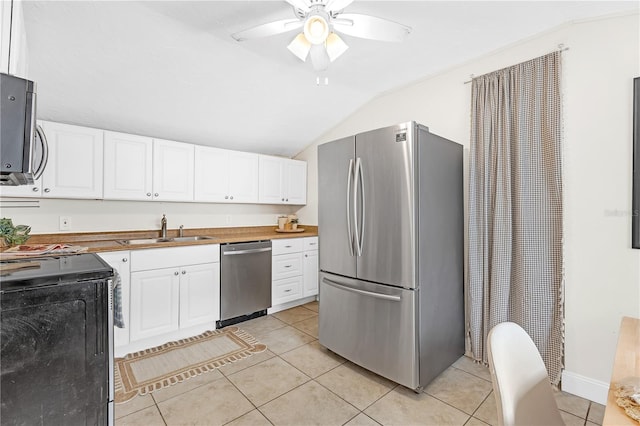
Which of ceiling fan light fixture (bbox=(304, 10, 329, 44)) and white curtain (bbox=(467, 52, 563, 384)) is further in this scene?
white curtain (bbox=(467, 52, 563, 384))

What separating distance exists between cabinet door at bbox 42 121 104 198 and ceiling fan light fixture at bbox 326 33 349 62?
2.22m

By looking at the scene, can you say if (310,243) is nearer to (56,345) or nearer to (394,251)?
(394,251)

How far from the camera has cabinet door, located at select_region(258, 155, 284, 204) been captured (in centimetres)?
394

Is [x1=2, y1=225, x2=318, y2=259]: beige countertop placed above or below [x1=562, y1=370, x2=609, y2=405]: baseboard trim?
above

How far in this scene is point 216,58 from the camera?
98.9 inches

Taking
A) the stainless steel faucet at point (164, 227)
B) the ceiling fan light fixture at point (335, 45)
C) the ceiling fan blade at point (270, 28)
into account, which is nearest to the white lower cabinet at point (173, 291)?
the stainless steel faucet at point (164, 227)

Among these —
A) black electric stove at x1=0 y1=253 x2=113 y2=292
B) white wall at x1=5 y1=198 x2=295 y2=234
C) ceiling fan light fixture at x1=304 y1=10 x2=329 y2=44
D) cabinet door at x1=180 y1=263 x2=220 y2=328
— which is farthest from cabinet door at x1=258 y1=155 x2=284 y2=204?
black electric stove at x1=0 y1=253 x2=113 y2=292

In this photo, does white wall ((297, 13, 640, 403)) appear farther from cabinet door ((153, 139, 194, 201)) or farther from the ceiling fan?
cabinet door ((153, 139, 194, 201))

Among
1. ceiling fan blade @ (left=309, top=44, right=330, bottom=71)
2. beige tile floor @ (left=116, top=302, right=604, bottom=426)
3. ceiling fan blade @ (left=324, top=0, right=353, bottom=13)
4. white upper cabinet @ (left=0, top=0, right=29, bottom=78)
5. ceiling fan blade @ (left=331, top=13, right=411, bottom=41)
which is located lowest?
beige tile floor @ (left=116, top=302, right=604, bottom=426)

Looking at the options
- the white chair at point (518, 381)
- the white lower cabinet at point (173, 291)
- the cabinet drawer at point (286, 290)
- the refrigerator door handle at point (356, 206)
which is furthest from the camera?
the cabinet drawer at point (286, 290)

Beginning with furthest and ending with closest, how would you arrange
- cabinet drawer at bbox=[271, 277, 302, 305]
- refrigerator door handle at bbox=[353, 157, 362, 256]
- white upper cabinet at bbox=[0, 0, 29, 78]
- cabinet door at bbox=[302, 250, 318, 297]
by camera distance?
cabinet door at bbox=[302, 250, 318, 297] → cabinet drawer at bbox=[271, 277, 302, 305] → refrigerator door handle at bbox=[353, 157, 362, 256] → white upper cabinet at bbox=[0, 0, 29, 78]

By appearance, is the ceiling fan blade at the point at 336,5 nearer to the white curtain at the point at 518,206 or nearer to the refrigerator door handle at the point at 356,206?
the refrigerator door handle at the point at 356,206

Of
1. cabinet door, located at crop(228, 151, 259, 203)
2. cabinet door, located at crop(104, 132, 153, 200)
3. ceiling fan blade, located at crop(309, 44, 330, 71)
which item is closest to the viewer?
ceiling fan blade, located at crop(309, 44, 330, 71)

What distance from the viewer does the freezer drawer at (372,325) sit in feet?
6.58
